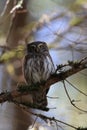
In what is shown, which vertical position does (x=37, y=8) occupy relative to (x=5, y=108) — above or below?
above

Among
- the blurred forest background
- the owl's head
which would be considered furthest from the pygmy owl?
the blurred forest background

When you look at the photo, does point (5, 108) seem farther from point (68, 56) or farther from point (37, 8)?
point (37, 8)

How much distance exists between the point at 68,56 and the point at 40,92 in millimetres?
1356

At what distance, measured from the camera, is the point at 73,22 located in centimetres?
381

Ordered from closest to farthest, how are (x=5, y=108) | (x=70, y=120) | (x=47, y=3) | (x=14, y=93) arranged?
(x=14, y=93)
(x=5, y=108)
(x=70, y=120)
(x=47, y=3)

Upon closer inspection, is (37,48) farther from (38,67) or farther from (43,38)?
(43,38)

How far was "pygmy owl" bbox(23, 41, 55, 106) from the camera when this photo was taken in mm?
3100

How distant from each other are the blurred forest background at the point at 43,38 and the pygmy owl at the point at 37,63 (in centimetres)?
23

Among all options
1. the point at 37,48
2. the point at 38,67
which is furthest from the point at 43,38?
the point at 38,67

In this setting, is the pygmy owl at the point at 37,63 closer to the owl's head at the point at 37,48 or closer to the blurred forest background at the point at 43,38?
the owl's head at the point at 37,48

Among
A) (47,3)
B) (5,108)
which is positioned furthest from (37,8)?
(5,108)

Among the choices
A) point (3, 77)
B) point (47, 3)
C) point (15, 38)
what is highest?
point (47, 3)

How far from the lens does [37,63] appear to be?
3.13m

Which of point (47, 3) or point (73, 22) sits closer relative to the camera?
point (73, 22)
